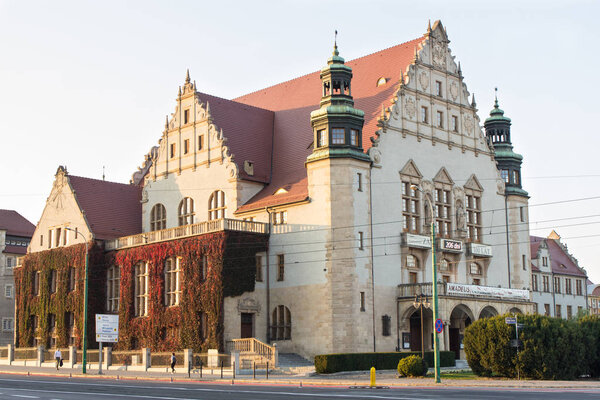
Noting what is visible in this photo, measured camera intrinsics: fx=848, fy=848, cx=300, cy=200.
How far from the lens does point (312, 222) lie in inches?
2279

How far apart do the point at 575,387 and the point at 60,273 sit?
158 feet

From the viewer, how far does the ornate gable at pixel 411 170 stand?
61934 millimetres

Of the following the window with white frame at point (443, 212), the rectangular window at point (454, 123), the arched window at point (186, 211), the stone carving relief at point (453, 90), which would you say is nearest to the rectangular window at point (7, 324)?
the arched window at point (186, 211)

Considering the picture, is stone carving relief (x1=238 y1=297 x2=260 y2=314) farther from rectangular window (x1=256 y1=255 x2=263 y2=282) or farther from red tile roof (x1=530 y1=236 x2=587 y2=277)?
red tile roof (x1=530 y1=236 x2=587 y2=277)

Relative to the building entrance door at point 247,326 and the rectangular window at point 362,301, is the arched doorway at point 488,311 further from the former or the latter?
the building entrance door at point 247,326

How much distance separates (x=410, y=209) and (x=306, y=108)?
12759 millimetres

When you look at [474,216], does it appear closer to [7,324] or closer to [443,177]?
[443,177]

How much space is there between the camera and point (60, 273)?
7106 centimetres

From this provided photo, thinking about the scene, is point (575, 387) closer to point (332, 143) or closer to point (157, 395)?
point (157, 395)

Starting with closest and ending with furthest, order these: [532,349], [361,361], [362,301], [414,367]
A: [532,349] < [414,367] < [361,361] < [362,301]

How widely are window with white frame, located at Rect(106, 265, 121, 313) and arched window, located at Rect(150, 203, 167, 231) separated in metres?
4.94

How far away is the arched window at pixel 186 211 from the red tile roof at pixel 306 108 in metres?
6.08

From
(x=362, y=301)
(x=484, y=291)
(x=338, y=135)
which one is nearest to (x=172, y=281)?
(x=362, y=301)

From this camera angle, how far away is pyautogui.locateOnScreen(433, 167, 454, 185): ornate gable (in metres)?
64.6
